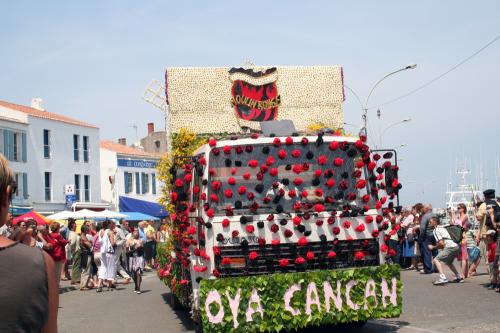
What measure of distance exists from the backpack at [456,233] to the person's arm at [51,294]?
15085 millimetres

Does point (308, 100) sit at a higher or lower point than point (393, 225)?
higher

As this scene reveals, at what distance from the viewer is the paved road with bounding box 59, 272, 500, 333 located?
34.5 feet

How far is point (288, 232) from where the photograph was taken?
8945mm

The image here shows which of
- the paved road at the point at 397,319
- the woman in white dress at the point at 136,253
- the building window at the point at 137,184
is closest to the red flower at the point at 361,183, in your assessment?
the paved road at the point at 397,319

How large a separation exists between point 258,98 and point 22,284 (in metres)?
9.00

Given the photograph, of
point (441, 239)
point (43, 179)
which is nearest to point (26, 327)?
point (441, 239)

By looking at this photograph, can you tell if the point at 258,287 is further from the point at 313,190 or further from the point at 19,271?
the point at 19,271

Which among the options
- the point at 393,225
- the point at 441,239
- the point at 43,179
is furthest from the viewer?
the point at 43,179

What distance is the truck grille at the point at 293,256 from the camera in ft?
29.4

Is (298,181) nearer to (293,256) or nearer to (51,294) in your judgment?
→ (293,256)

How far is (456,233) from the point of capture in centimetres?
1695

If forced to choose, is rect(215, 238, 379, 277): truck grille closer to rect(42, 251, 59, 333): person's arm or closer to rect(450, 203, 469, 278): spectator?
rect(42, 251, 59, 333): person's arm

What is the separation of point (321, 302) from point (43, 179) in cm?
4707

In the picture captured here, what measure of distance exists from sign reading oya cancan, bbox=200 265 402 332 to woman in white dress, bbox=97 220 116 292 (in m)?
12.4
